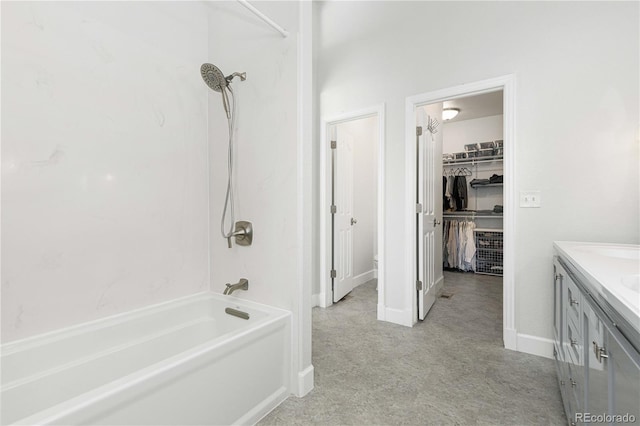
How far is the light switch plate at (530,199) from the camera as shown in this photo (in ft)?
7.27

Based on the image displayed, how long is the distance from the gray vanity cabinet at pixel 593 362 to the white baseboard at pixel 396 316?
4.25 ft

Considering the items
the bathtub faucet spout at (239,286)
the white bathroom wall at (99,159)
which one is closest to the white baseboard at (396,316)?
the bathtub faucet spout at (239,286)

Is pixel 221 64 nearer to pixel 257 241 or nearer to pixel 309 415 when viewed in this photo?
pixel 257 241

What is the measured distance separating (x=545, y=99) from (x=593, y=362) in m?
1.92

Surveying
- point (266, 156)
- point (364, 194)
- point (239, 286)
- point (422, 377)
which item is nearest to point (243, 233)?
point (239, 286)

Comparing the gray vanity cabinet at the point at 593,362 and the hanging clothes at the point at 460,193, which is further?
the hanging clothes at the point at 460,193

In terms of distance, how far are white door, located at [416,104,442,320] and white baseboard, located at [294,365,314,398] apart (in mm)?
1505

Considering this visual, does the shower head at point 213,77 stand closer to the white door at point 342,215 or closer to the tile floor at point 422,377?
the white door at point 342,215

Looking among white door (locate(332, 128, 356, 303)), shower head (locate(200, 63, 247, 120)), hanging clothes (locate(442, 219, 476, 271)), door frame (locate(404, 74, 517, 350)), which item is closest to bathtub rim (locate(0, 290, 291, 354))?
shower head (locate(200, 63, 247, 120))

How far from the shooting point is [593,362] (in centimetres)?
100

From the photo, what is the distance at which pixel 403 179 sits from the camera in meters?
2.85

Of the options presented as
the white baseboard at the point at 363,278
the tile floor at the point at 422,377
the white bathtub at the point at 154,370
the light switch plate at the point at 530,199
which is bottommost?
the tile floor at the point at 422,377

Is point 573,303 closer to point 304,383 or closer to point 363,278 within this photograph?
point 304,383

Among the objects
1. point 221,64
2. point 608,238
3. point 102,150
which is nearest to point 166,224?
point 102,150
